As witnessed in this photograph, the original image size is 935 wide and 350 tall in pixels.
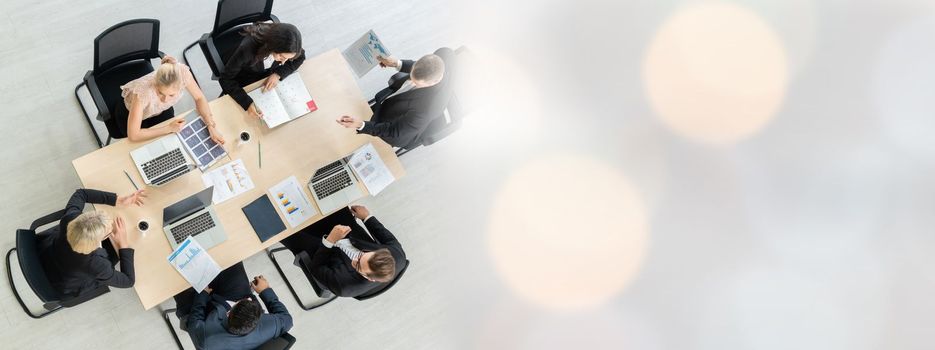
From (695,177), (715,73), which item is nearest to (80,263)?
(695,177)

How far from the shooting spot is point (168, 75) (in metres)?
2.57

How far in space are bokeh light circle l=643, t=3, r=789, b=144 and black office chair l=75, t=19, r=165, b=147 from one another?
3.58 m

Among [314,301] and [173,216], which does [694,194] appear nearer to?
[314,301]

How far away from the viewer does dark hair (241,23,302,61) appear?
9.06ft

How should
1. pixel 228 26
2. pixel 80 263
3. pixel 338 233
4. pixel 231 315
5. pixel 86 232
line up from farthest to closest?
pixel 228 26
pixel 338 233
pixel 231 315
pixel 80 263
pixel 86 232

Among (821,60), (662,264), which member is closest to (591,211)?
(662,264)

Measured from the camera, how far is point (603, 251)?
4258mm

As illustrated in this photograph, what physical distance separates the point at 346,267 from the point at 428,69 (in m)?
1.12

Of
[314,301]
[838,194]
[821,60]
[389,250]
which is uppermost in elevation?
[821,60]

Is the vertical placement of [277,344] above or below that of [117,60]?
below

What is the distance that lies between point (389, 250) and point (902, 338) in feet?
14.3

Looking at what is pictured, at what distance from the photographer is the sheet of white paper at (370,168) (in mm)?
3025

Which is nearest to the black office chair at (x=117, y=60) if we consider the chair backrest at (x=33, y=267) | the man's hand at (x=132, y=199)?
the man's hand at (x=132, y=199)

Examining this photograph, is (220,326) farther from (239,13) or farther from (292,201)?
(239,13)
